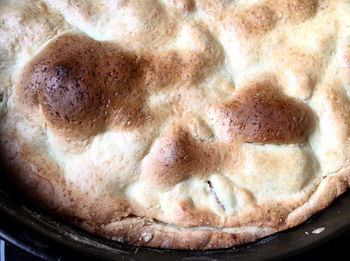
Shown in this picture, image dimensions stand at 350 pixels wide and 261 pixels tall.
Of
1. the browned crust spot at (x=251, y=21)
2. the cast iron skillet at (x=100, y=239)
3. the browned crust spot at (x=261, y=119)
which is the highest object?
the browned crust spot at (x=251, y=21)

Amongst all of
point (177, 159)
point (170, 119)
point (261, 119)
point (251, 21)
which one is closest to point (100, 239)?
point (177, 159)

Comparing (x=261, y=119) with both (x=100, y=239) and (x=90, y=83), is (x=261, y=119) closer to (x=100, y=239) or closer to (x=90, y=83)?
(x=90, y=83)

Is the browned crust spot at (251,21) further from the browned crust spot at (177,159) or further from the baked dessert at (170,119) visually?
the browned crust spot at (177,159)

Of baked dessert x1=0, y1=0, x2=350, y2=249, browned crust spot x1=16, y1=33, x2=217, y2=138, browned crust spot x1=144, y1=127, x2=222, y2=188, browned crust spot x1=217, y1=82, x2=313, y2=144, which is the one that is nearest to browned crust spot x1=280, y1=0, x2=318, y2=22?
baked dessert x1=0, y1=0, x2=350, y2=249

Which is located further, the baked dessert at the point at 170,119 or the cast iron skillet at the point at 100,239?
the baked dessert at the point at 170,119

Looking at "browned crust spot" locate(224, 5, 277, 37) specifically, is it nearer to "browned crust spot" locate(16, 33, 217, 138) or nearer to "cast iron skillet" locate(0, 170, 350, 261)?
"browned crust spot" locate(16, 33, 217, 138)

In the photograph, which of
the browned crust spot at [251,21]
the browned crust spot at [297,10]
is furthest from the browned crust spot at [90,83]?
the browned crust spot at [297,10]
